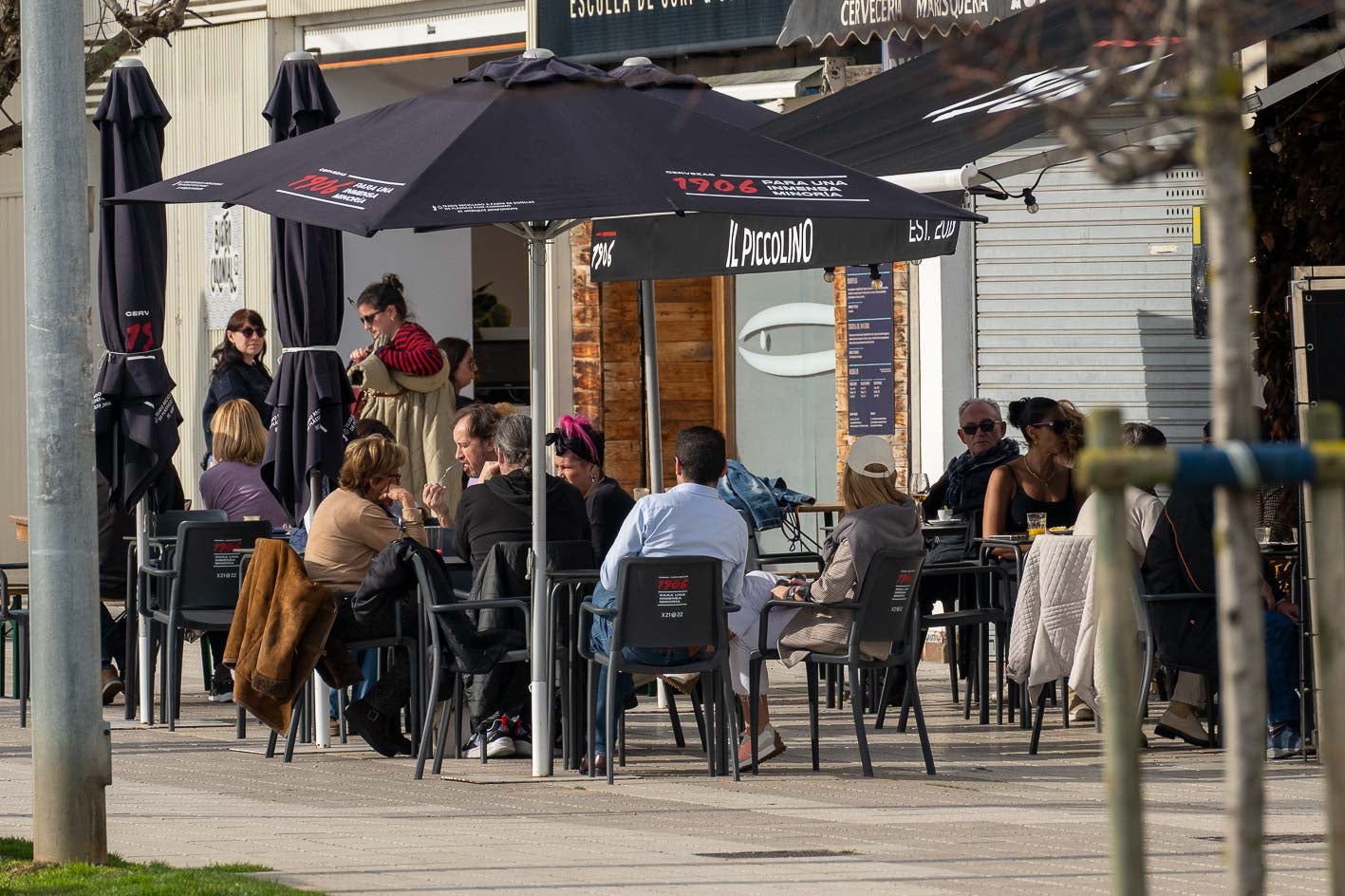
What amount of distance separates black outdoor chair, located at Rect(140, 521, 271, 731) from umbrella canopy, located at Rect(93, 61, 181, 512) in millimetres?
687

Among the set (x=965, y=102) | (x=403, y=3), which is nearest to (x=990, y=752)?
(x=965, y=102)

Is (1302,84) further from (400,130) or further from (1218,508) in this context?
(1218,508)

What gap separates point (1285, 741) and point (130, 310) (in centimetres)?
577

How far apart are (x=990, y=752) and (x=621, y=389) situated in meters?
7.48

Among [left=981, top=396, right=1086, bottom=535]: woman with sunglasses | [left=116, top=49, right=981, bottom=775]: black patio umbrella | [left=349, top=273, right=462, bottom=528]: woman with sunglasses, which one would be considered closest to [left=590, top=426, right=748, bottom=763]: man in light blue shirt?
[left=116, top=49, right=981, bottom=775]: black patio umbrella

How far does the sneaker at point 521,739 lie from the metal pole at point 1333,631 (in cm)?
676

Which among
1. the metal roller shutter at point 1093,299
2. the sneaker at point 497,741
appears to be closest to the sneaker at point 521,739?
the sneaker at point 497,741

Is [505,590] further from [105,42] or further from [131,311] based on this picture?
[105,42]

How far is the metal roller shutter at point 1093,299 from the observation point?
553 inches

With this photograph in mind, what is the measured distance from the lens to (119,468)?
10789 mm

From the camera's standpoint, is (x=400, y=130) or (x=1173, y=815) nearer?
(x=1173, y=815)

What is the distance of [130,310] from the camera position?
1070 centimetres

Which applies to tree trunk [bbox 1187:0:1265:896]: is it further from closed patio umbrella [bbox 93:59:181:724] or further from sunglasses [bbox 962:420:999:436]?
sunglasses [bbox 962:420:999:436]

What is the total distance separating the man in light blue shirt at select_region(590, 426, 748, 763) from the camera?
8.56 m
